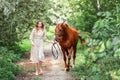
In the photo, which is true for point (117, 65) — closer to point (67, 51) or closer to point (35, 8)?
point (67, 51)

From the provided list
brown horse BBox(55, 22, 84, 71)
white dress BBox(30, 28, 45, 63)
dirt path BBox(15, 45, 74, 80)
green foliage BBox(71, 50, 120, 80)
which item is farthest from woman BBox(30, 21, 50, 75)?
green foliage BBox(71, 50, 120, 80)

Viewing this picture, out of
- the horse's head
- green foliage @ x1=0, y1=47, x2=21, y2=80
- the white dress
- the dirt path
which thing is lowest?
the dirt path

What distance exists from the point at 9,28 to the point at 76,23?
12.1 feet

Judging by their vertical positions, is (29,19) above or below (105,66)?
below

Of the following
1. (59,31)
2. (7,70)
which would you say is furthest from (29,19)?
(7,70)

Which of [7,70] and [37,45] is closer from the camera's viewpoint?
[7,70]

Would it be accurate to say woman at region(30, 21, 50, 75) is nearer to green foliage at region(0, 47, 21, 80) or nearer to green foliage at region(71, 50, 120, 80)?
green foliage at region(0, 47, 21, 80)

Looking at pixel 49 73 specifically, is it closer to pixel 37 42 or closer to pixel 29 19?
pixel 37 42

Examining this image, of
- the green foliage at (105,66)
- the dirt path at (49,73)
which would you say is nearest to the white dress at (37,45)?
the dirt path at (49,73)

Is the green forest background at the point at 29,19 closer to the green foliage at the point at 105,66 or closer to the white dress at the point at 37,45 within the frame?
the white dress at the point at 37,45

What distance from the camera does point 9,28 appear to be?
17.9 metres

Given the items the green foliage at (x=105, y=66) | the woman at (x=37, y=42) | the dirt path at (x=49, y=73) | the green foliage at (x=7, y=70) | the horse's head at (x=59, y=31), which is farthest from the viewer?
the woman at (x=37, y=42)

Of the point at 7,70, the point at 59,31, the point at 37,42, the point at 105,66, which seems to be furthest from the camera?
the point at 37,42

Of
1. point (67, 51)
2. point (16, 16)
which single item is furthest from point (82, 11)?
point (67, 51)
